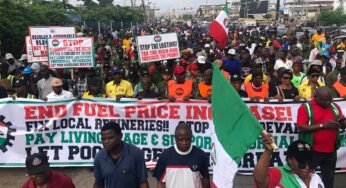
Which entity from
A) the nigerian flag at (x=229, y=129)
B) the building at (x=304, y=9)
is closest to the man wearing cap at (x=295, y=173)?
the nigerian flag at (x=229, y=129)

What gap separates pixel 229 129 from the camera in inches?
108

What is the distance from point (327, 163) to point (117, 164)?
8.24ft

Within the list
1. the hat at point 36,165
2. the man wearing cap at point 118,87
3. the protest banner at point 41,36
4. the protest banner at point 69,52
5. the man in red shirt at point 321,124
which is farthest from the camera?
the protest banner at point 41,36

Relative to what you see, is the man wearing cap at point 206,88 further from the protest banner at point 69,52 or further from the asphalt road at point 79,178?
the protest banner at point 69,52

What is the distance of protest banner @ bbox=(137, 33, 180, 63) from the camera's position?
916cm

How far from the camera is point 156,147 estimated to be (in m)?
6.05

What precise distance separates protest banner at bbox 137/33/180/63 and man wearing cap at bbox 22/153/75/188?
595 cm

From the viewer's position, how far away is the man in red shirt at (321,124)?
429 centimetres

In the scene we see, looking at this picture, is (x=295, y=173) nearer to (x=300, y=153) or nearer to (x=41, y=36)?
(x=300, y=153)

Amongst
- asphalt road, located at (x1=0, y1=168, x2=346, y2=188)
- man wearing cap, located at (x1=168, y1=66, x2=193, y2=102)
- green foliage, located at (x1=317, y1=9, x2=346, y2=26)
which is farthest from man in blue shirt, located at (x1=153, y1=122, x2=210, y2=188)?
green foliage, located at (x1=317, y1=9, x2=346, y2=26)

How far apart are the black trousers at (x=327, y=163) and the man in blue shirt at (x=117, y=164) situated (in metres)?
2.10

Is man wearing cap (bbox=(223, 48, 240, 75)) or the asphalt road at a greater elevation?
man wearing cap (bbox=(223, 48, 240, 75))

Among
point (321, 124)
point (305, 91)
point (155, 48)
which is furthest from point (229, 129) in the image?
point (155, 48)

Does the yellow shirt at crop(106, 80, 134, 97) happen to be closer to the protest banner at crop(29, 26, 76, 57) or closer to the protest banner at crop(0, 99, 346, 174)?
the protest banner at crop(0, 99, 346, 174)
